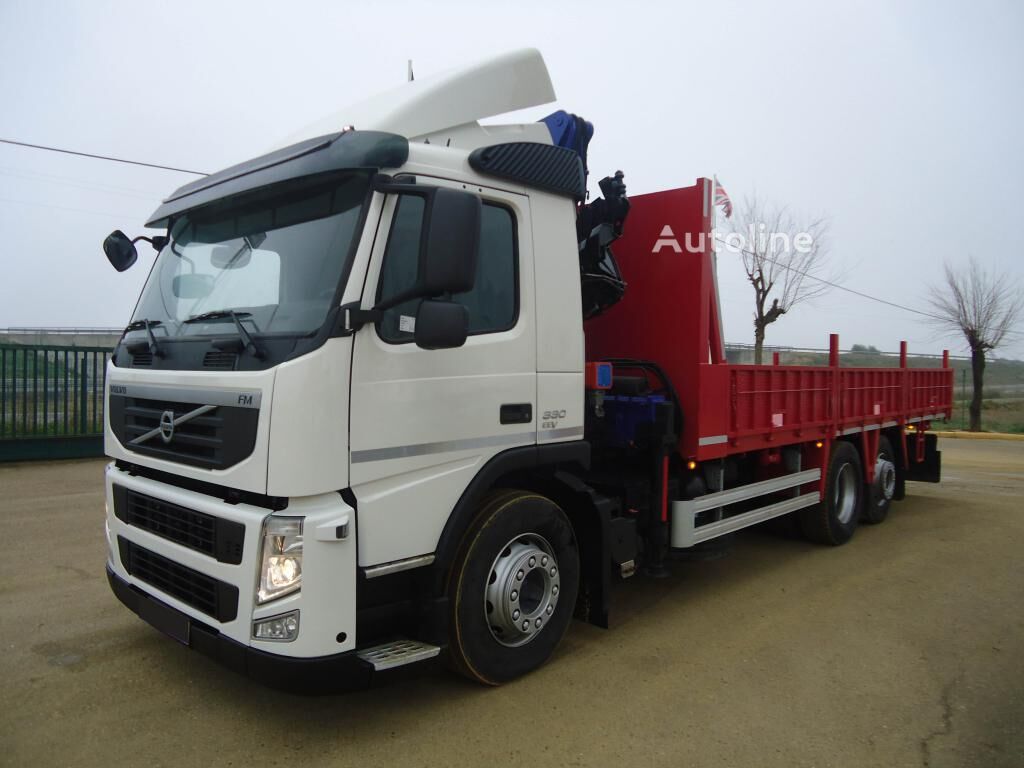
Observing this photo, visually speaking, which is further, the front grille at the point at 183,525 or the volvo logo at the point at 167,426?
the volvo logo at the point at 167,426

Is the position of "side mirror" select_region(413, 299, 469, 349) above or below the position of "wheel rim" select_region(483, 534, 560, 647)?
above

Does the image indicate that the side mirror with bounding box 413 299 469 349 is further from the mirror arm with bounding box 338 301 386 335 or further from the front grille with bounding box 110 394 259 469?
the front grille with bounding box 110 394 259 469

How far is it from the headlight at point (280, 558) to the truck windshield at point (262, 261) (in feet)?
2.54

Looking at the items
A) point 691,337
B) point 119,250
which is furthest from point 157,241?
point 691,337

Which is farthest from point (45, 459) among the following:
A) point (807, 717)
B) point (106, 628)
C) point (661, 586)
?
point (807, 717)

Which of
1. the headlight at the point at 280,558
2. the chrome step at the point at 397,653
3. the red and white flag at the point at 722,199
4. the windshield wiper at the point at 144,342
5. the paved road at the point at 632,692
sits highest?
the red and white flag at the point at 722,199

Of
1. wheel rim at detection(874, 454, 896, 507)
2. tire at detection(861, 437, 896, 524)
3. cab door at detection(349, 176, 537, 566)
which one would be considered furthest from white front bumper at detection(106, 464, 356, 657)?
wheel rim at detection(874, 454, 896, 507)

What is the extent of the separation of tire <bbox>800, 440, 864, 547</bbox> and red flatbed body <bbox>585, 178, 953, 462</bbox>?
3.40 feet

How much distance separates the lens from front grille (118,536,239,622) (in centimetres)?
290

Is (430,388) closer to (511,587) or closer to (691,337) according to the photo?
(511,587)

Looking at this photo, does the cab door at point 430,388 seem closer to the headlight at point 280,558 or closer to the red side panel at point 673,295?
the headlight at point 280,558

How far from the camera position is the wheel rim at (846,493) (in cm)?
678

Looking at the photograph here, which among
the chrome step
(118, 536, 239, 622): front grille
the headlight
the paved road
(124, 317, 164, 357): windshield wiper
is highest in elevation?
(124, 317, 164, 357): windshield wiper

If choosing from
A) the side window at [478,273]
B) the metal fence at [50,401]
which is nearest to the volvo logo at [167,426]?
the side window at [478,273]
